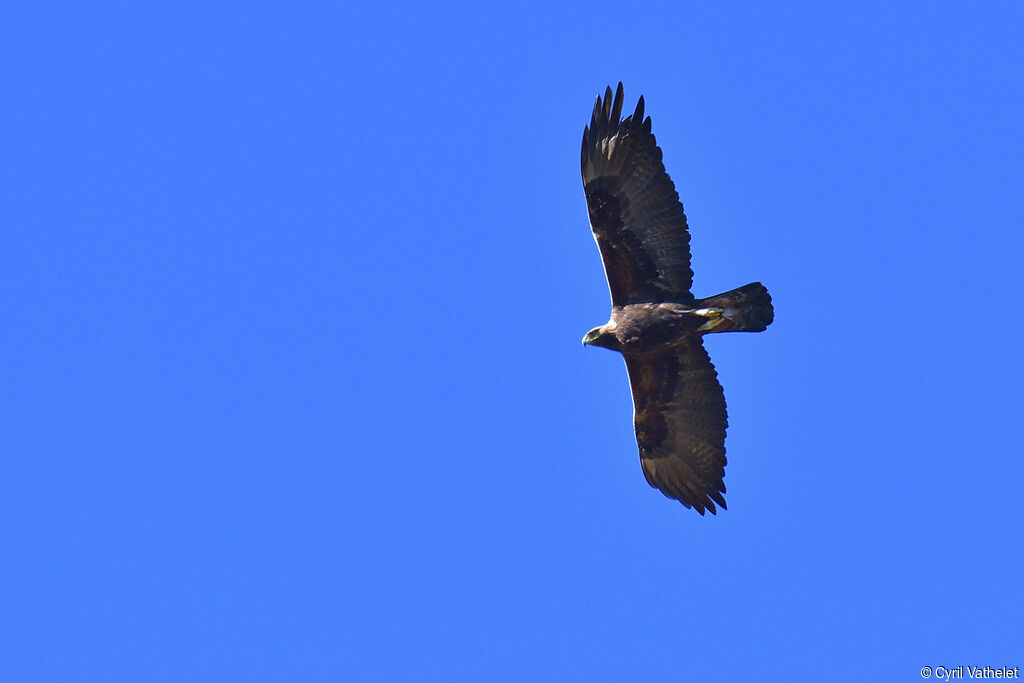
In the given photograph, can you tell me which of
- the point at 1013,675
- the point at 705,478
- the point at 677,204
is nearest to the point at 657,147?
the point at 677,204

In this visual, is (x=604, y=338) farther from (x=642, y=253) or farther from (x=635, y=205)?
(x=635, y=205)

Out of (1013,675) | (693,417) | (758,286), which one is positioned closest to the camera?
(1013,675)

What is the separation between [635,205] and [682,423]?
2.95m

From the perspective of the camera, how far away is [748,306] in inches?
587

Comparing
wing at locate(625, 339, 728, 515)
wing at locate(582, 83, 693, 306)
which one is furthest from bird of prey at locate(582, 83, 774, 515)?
wing at locate(625, 339, 728, 515)

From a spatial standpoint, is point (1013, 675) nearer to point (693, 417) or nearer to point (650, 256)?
point (693, 417)

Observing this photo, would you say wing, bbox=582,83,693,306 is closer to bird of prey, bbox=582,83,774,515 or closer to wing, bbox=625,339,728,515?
bird of prey, bbox=582,83,774,515

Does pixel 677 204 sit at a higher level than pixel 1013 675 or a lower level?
higher

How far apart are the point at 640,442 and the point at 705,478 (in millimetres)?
933

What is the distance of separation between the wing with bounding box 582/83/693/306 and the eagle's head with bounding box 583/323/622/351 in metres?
0.59

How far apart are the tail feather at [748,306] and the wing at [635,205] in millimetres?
418

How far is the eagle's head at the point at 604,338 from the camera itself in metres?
15.3

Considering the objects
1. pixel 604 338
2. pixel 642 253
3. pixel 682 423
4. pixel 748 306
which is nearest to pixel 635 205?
pixel 642 253

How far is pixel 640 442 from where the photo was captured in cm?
1648
